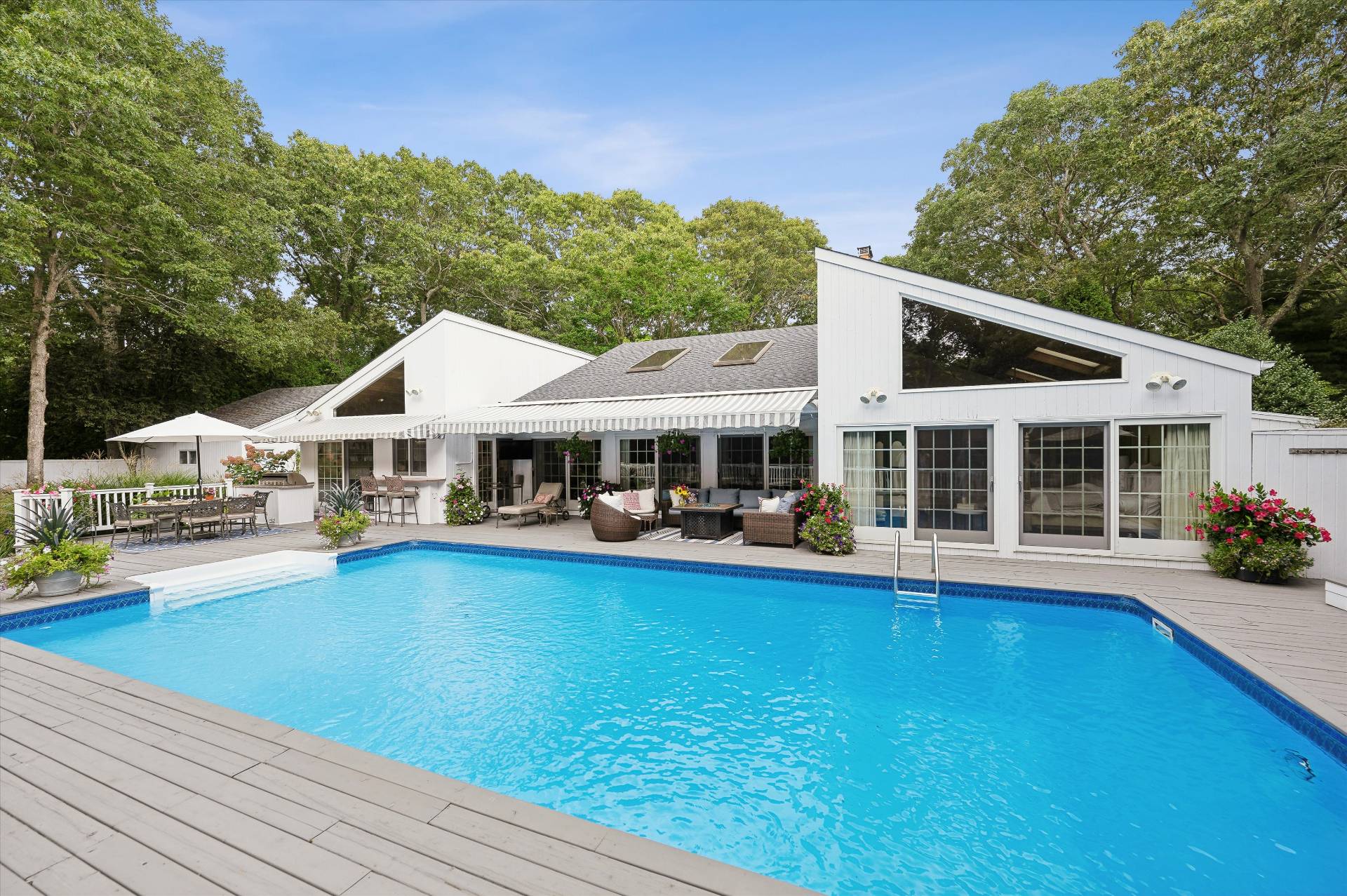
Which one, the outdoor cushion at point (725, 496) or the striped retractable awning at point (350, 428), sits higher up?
the striped retractable awning at point (350, 428)

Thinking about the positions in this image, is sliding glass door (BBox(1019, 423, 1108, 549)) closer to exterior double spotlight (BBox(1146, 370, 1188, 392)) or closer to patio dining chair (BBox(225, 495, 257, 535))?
exterior double spotlight (BBox(1146, 370, 1188, 392))

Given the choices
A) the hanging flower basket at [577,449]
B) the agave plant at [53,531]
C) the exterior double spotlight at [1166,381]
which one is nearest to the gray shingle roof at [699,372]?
the hanging flower basket at [577,449]

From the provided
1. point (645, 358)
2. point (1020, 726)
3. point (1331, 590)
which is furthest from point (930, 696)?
point (645, 358)

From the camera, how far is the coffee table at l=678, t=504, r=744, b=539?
14.5 meters

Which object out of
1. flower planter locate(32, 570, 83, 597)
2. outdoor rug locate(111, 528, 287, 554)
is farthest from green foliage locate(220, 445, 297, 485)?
flower planter locate(32, 570, 83, 597)

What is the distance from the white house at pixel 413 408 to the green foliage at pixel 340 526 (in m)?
3.64

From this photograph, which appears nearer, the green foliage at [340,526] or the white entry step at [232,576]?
the white entry step at [232,576]

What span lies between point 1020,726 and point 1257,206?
23417 millimetres

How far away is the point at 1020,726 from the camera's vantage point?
5379 mm

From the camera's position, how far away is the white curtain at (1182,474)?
9859 millimetres

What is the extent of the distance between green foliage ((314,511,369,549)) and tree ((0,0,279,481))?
14.6 m

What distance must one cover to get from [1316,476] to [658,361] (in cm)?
1523

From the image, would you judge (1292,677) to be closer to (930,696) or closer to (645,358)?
(930,696)

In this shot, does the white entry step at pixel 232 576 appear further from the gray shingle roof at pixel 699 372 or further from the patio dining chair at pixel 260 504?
the gray shingle roof at pixel 699 372
